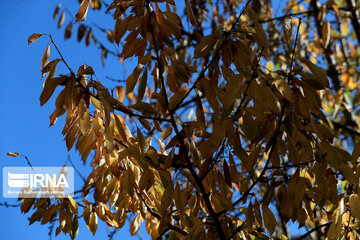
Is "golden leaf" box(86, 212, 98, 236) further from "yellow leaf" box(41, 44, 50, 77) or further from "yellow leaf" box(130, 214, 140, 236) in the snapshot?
"yellow leaf" box(41, 44, 50, 77)

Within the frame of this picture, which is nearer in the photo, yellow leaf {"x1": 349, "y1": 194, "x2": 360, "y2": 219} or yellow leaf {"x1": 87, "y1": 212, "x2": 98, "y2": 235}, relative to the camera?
yellow leaf {"x1": 349, "y1": 194, "x2": 360, "y2": 219}

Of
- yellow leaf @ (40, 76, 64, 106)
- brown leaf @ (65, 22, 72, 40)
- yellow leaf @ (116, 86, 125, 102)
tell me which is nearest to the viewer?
yellow leaf @ (40, 76, 64, 106)

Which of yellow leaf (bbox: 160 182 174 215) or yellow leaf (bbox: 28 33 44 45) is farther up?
yellow leaf (bbox: 28 33 44 45)

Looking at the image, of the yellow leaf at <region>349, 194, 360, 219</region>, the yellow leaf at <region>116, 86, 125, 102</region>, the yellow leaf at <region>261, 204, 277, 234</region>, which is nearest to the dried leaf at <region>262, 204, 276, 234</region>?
the yellow leaf at <region>261, 204, 277, 234</region>

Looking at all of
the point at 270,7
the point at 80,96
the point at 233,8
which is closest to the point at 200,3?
the point at 233,8

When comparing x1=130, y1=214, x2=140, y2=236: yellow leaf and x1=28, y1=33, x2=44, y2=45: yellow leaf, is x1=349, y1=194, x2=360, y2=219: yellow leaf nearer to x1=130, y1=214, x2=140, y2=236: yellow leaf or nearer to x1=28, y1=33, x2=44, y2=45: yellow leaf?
x1=130, y1=214, x2=140, y2=236: yellow leaf

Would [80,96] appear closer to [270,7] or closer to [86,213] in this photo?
[86,213]

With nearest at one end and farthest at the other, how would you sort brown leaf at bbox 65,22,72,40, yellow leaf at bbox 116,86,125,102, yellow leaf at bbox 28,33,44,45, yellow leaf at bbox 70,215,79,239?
yellow leaf at bbox 28,33,44,45 → yellow leaf at bbox 116,86,125,102 → yellow leaf at bbox 70,215,79,239 → brown leaf at bbox 65,22,72,40

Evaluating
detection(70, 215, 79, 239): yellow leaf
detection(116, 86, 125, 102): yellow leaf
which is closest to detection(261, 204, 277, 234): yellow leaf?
detection(116, 86, 125, 102): yellow leaf

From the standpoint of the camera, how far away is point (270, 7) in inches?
158

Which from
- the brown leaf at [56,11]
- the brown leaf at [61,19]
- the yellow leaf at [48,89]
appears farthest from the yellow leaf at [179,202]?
the brown leaf at [56,11]

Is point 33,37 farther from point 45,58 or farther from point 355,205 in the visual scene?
point 355,205

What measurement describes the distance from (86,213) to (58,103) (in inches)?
19.1

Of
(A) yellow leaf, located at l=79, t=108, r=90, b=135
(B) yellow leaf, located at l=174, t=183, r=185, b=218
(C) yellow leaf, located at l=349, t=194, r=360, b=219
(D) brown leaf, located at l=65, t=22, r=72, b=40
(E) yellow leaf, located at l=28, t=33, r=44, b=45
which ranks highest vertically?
(D) brown leaf, located at l=65, t=22, r=72, b=40
